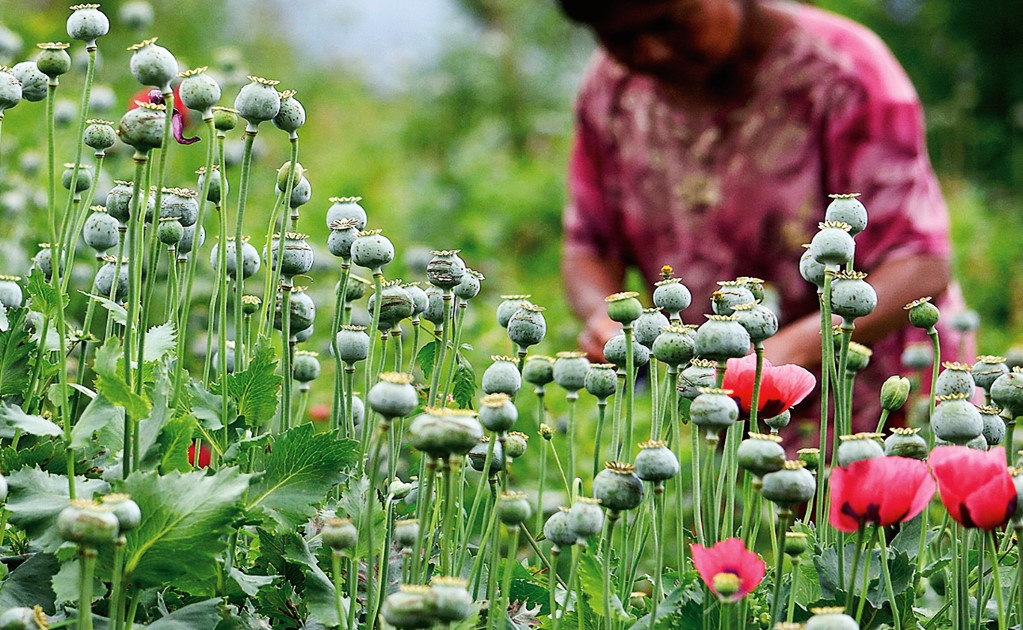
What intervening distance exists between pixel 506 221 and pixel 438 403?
3873 millimetres

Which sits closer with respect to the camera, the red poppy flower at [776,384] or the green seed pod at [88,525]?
the green seed pod at [88,525]

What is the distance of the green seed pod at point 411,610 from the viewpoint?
25.1 inches

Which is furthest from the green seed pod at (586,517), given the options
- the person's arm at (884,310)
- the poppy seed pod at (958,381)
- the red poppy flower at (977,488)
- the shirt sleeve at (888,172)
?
the shirt sleeve at (888,172)

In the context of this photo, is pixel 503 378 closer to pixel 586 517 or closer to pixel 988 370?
pixel 586 517

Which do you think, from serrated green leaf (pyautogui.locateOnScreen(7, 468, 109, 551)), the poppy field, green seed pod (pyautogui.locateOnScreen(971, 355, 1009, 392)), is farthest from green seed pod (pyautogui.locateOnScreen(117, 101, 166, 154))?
green seed pod (pyautogui.locateOnScreen(971, 355, 1009, 392))

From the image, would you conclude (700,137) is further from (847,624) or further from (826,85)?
(847,624)

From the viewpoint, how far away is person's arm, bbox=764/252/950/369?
1.90m

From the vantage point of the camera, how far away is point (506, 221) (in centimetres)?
483

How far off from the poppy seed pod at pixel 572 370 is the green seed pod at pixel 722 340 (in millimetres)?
105

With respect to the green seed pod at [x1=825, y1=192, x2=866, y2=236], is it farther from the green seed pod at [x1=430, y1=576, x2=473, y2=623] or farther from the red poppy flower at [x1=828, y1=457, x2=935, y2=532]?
Result: the green seed pod at [x1=430, y1=576, x2=473, y2=623]

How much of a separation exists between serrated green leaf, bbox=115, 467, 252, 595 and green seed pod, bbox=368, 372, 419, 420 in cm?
10

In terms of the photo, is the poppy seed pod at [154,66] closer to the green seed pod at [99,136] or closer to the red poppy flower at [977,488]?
the green seed pod at [99,136]

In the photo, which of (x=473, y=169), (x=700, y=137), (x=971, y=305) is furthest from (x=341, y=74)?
(x=700, y=137)

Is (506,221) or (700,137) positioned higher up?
(700,137)
